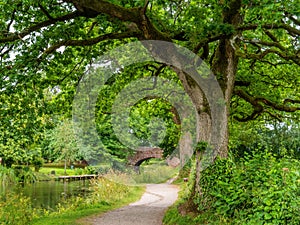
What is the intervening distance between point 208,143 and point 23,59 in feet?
16.4

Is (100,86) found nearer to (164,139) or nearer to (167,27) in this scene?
(167,27)

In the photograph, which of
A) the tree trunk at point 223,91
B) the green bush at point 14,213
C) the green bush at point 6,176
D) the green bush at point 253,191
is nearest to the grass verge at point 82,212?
the green bush at point 14,213

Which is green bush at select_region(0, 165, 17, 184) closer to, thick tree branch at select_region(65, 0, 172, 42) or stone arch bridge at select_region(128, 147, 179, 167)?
stone arch bridge at select_region(128, 147, 179, 167)

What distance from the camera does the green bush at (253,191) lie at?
21.2 feet

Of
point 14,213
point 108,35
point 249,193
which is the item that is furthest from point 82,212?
point 249,193

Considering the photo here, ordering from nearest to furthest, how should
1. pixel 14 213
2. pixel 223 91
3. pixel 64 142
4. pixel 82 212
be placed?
1. pixel 223 91
2. pixel 14 213
3. pixel 82 212
4. pixel 64 142

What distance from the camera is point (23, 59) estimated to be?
9680 mm

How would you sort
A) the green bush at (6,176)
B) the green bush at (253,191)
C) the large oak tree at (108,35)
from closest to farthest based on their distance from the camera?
the green bush at (253,191)
the large oak tree at (108,35)
the green bush at (6,176)

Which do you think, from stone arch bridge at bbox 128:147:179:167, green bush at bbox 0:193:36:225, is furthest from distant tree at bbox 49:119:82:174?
green bush at bbox 0:193:36:225

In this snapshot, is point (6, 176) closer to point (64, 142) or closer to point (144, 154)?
point (144, 154)

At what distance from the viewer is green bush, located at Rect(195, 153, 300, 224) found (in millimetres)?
6465

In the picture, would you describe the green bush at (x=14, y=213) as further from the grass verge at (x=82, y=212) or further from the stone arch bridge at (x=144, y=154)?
the stone arch bridge at (x=144, y=154)

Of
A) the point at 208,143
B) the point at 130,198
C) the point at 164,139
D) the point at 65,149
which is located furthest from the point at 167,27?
the point at 65,149

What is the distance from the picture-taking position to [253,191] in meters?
7.39
